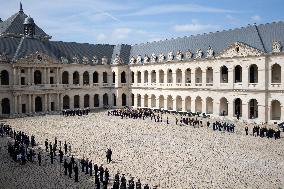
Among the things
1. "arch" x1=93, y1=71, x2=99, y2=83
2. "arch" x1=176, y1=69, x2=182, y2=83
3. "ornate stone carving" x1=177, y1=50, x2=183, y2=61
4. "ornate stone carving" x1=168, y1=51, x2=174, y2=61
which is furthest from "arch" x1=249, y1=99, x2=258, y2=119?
"arch" x1=93, y1=71, x2=99, y2=83

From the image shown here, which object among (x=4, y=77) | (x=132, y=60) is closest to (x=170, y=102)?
(x=132, y=60)

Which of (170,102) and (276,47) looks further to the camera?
(170,102)

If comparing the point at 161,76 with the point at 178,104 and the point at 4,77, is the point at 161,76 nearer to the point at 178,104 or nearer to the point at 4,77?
the point at 178,104

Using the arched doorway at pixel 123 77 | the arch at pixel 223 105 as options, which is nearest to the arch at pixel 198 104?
the arch at pixel 223 105

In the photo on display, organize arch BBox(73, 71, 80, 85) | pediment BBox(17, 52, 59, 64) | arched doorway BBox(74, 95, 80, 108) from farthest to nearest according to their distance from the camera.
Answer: arched doorway BBox(74, 95, 80, 108)
arch BBox(73, 71, 80, 85)
pediment BBox(17, 52, 59, 64)

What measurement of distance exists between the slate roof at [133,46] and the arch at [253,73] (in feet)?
10.3

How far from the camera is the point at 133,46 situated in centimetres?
7069

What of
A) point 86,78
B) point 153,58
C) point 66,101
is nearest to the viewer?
point 153,58

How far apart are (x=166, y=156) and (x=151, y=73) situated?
35.6 metres

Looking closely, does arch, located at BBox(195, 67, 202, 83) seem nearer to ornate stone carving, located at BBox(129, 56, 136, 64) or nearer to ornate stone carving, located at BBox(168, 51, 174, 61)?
ornate stone carving, located at BBox(168, 51, 174, 61)

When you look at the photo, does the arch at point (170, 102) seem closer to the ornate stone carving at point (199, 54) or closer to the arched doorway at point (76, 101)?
the ornate stone carving at point (199, 54)

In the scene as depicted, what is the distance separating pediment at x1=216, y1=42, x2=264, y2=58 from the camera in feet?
144

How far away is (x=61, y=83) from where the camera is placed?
59.8 m

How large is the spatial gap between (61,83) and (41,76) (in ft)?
13.0
